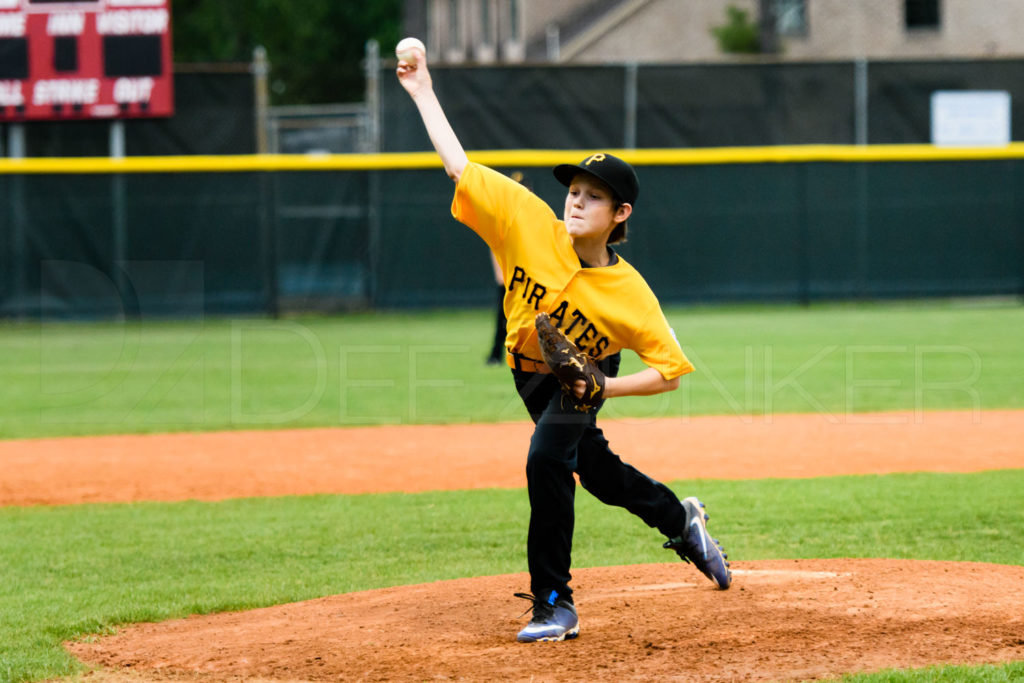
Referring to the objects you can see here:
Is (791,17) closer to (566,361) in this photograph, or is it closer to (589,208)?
(589,208)

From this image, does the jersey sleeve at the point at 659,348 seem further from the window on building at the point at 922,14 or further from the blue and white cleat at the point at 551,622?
the window on building at the point at 922,14

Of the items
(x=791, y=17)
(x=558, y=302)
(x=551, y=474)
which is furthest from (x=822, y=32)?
(x=551, y=474)

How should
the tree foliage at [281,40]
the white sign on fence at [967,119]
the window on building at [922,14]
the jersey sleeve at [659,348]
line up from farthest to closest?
the tree foliage at [281,40]
the window on building at [922,14]
the white sign on fence at [967,119]
the jersey sleeve at [659,348]

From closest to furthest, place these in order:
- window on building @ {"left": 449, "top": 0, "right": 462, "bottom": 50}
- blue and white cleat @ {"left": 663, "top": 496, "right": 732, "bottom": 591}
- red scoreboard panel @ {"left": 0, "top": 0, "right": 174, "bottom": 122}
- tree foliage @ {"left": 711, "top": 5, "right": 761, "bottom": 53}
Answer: blue and white cleat @ {"left": 663, "top": 496, "right": 732, "bottom": 591}
red scoreboard panel @ {"left": 0, "top": 0, "right": 174, "bottom": 122}
tree foliage @ {"left": 711, "top": 5, "right": 761, "bottom": 53}
window on building @ {"left": 449, "top": 0, "right": 462, "bottom": 50}

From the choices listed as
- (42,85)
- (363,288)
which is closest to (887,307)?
(363,288)

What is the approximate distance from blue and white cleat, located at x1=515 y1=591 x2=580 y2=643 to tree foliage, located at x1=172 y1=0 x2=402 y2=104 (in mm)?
40513

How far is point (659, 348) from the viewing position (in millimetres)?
3941

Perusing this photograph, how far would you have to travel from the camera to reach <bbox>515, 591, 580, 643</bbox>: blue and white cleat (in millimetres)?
4012

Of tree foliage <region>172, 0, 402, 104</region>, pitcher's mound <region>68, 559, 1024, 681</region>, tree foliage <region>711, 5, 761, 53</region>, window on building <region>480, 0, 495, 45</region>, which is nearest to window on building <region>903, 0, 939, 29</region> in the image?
tree foliage <region>711, 5, 761, 53</region>

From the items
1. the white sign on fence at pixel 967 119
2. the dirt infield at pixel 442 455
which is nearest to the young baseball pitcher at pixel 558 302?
the dirt infield at pixel 442 455

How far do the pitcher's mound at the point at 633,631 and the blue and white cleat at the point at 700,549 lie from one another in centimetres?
7

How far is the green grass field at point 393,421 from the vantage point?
5180 millimetres

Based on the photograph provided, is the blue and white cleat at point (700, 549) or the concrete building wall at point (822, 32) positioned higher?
the concrete building wall at point (822, 32)

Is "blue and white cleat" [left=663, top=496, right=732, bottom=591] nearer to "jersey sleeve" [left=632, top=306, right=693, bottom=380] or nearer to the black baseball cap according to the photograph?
"jersey sleeve" [left=632, top=306, right=693, bottom=380]
